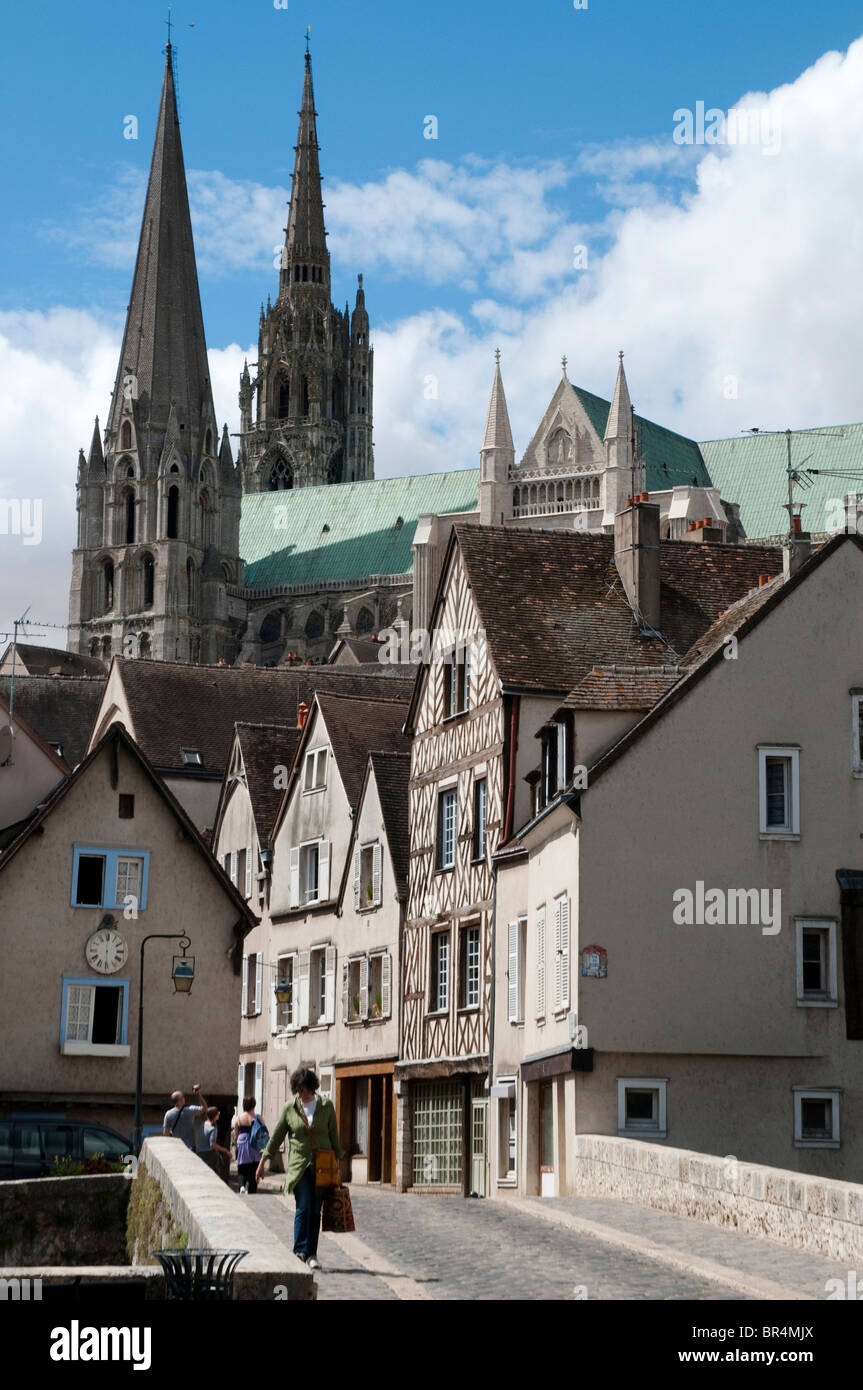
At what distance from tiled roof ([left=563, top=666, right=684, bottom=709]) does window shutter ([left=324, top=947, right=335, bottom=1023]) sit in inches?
510

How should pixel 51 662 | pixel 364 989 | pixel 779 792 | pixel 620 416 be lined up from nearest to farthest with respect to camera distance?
pixel 779 792, pixel 364 989, pixel 51 662, pixel 620 416

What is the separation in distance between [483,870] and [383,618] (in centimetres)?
11222

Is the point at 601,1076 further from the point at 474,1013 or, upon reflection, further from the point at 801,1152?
the point at 474,1013

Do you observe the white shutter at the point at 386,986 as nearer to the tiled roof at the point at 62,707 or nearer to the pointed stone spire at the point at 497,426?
the tiled roof at the point at 62,707

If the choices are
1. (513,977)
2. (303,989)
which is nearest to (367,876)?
(303,989)

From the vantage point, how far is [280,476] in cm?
18238

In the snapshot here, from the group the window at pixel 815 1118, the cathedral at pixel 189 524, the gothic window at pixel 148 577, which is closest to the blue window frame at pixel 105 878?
the window at pixel 815 1118

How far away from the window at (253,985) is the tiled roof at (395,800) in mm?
7313

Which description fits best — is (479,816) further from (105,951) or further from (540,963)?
(105,951)

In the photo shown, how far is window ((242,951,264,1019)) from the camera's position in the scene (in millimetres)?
45031

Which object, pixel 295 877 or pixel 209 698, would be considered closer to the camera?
pixel 295 877

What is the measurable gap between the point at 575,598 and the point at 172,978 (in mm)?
8544

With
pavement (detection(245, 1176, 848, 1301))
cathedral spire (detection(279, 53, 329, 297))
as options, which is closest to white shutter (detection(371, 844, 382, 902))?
pavement (detection(245, 1176, 848, 1301))

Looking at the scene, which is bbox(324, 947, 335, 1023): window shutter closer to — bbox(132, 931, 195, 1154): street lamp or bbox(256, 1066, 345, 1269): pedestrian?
bbox(132, 931, 195, 1154): street lamp
